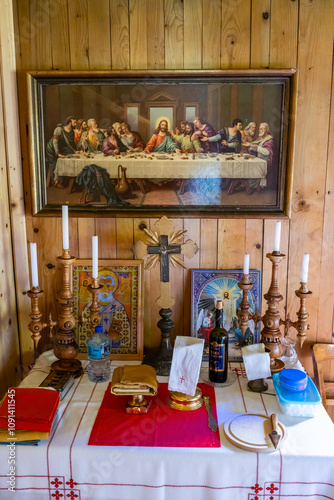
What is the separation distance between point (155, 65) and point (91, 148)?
1.36ft

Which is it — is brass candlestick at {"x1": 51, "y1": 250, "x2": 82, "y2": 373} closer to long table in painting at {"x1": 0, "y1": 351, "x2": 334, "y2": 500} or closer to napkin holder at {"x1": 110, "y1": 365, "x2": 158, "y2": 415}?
napkin holder at {"x1": 110, "y1": 365, "x2": 158, "y2": 415}

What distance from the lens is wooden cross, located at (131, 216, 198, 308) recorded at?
1695 millimetres

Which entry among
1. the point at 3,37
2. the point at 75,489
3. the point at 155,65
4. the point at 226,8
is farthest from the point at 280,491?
the point at 3,37

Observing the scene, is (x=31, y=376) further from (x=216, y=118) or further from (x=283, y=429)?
(x=216, y=118)

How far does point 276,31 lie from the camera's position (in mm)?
1623

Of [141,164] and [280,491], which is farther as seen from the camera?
[141,164]

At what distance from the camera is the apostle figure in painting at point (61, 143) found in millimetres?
1707

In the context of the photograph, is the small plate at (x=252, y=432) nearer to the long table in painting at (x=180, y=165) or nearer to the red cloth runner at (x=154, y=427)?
the red cloth runner at (x=154, y=427)

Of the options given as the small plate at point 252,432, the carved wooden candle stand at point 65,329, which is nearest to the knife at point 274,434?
the small plate at point 252,432

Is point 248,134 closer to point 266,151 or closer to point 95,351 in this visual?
point 266,151

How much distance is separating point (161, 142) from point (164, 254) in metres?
0.45

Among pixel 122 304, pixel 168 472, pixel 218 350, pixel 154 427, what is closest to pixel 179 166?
pixel 122 304

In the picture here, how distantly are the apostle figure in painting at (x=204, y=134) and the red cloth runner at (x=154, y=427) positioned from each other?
960 millimetres

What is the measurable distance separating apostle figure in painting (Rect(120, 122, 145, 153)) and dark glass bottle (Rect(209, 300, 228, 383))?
70 centimetres
